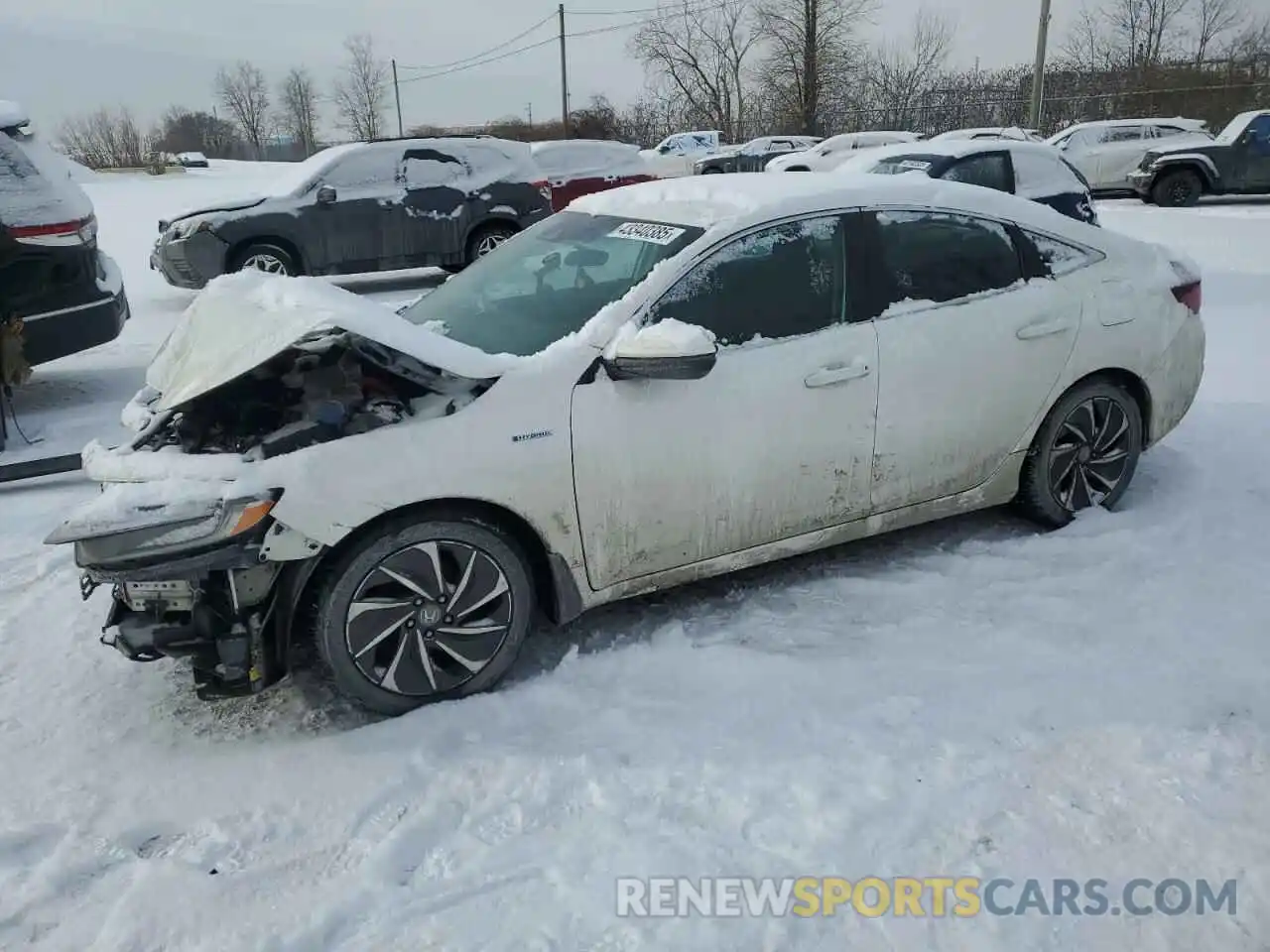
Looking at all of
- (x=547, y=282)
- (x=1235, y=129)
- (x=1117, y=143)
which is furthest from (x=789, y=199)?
(x=1117, y=143)

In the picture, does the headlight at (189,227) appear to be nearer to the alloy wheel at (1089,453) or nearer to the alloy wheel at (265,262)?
the alloy wheel at (265,262)

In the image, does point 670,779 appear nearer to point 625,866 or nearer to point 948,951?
point 625,866

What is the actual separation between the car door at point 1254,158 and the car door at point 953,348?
1592cm

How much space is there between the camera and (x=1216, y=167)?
1667cm

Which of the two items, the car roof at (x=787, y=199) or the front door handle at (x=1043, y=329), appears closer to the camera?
the car roof at (x=787, y=199)

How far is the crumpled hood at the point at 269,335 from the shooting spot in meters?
2.99

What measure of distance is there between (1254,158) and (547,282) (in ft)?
57.2

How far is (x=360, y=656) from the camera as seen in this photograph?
2.97 metres

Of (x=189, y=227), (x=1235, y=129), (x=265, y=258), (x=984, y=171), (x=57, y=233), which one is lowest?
(x=265, y=258)

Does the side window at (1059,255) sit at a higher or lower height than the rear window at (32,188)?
lower

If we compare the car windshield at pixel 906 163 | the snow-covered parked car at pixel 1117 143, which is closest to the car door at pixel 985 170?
the car windshield at pixel 906 163

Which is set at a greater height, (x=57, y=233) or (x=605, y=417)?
(x=57, y=233)

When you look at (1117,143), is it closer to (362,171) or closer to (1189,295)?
(362,171)

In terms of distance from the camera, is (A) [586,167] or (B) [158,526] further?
(A) [586,167]
